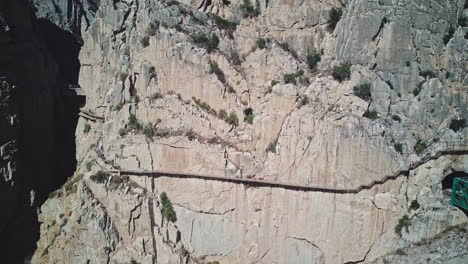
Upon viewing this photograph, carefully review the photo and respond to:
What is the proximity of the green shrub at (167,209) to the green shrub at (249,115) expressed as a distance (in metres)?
6.06

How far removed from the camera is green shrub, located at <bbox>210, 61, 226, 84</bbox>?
27345 mm

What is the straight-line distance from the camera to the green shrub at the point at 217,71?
2735 cm

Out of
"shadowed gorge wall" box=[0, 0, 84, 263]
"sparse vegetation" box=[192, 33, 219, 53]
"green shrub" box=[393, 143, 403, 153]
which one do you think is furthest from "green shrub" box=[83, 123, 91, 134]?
Answer: "green shrub" box=[393, 143, 403, 153]

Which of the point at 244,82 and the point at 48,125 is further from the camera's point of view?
the point at 48,125

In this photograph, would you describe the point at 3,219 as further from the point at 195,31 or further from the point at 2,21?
the point at 195,31

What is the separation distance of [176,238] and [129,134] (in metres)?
6.31

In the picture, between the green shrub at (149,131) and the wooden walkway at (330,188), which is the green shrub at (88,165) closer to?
the green shrub at (149,131)

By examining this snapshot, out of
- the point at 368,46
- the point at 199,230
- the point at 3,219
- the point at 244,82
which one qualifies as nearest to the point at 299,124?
the point at 244,82

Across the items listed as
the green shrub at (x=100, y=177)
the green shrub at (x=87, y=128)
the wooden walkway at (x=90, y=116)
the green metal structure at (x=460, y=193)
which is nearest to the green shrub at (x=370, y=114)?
the green metal structure at (x=460, y=193)

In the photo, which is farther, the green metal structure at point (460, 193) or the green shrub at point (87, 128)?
the green shrub at point (87, 128)

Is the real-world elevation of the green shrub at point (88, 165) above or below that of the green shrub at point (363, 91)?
below

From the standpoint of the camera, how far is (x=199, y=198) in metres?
26.8

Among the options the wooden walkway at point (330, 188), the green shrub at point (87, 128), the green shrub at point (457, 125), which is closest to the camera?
the wooden walkway at point (330, 188)

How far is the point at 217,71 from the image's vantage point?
27.5 metres
